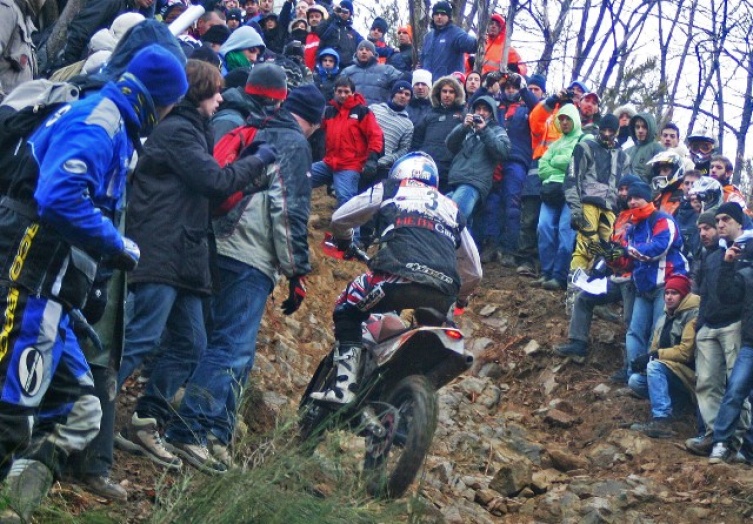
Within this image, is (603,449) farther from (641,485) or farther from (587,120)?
(587,120)

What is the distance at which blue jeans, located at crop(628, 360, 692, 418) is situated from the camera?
34.6 feet

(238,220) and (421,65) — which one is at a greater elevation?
(421,65)

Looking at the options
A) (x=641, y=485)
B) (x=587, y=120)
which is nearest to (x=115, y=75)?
(x=641, y=485)

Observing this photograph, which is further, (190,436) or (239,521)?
(190,436)

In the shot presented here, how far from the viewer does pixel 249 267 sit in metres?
6.89

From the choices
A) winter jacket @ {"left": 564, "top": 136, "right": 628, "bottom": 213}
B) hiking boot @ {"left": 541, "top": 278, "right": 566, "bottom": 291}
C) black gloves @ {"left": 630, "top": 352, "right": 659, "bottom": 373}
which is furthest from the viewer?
hiking boot @ {"left": 541, "top": 278, "right": 566, "bottom": 291}

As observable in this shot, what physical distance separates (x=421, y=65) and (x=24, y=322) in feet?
38.8

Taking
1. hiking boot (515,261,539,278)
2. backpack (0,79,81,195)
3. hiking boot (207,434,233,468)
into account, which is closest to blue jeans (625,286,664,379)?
hiking boot (515,261,539,278)

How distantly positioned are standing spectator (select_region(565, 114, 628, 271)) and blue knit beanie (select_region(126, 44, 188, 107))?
7889mm

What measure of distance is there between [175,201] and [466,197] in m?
7.41

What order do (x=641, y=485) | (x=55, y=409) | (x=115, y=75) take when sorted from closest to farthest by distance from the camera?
(x=55, y=409) < (x=115, y=75) < (x=641, y=485)

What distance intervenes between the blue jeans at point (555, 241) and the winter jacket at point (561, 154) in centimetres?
36

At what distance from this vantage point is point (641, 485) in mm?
9227

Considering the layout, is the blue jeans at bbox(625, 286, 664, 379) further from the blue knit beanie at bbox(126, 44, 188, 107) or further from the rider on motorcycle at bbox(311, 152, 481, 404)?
the blue knit beanie at bbox(126, 44, 188, 107)
